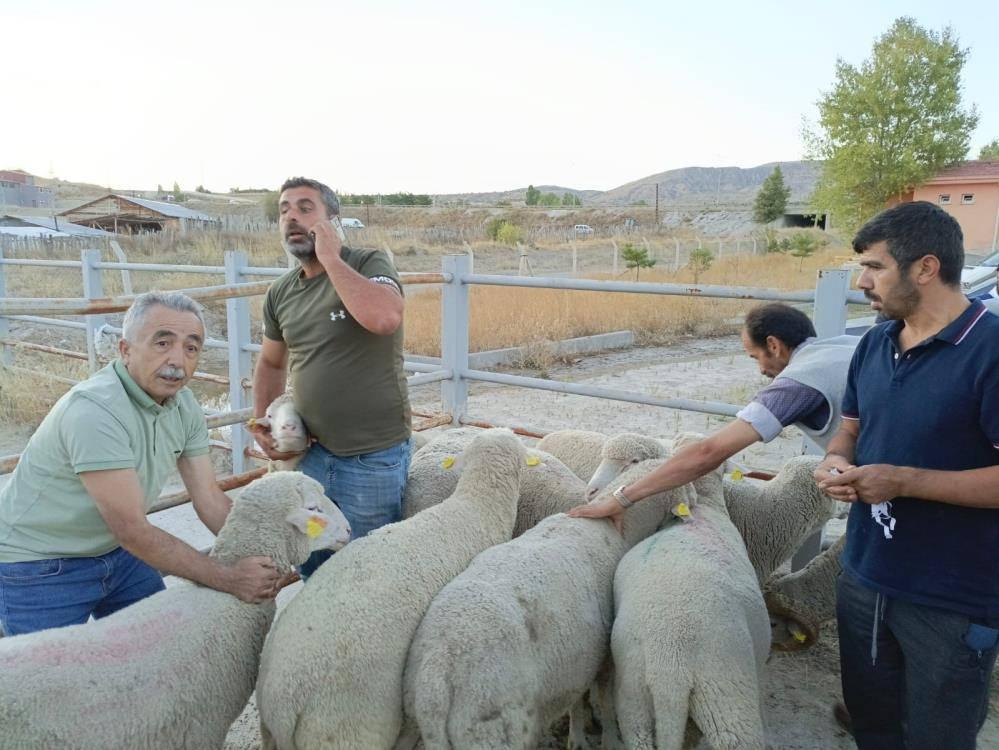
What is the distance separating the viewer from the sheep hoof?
3.26 metres

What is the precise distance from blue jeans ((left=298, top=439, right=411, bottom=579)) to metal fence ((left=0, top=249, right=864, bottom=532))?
1.78 ft

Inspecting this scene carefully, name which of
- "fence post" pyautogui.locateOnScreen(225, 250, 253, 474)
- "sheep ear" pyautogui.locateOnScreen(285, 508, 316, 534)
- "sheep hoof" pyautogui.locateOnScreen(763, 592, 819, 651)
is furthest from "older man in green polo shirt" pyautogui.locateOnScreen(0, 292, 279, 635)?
"fence post" pyautogui.locateOnScreen(225, 250, 253, 474)

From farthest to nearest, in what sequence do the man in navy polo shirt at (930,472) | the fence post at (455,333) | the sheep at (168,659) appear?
the fence post at (455,333)
the man in navy polo shirt at (930,472)
the sheep at (168,659)

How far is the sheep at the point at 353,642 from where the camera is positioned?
1973 mm

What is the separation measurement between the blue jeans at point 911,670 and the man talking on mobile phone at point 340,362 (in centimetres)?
164

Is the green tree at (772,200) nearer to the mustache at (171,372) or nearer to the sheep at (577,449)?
the sheep at (577,449)

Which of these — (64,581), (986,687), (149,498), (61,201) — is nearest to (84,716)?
(64,581)

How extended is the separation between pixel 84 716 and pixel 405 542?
965 mm

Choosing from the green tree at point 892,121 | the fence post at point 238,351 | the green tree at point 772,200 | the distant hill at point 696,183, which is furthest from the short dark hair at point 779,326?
the distant hill at point 696,183

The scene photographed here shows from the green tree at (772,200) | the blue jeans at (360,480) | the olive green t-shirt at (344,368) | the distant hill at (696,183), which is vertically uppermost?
the distant hill at (696,183)

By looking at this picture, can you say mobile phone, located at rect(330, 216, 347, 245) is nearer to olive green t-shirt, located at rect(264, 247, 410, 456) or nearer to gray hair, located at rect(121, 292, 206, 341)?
olive green t-shirt, located at rect(264, 247, 410, 456)

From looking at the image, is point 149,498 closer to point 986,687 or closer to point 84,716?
point 84,716

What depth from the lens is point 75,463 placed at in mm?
1996

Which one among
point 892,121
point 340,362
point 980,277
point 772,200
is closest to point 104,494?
point 340,362
